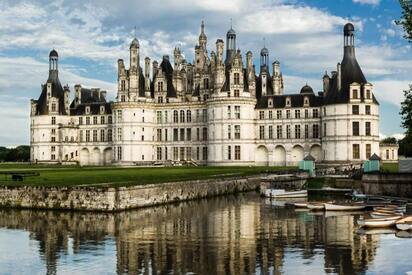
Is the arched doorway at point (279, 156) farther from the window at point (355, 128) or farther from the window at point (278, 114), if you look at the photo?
the window at point (355, 128)

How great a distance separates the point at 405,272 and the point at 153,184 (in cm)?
2320

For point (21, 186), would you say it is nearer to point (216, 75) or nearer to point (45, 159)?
point (216, 75)

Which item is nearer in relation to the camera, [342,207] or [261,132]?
[342,207]

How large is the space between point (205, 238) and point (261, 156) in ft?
181

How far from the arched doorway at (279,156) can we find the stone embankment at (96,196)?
3669 centimetres

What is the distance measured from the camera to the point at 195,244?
85.1ft

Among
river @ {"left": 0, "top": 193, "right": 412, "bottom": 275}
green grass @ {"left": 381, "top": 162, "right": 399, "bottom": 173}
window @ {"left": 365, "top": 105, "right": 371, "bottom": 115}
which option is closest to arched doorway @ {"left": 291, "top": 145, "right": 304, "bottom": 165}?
window @ {"left": 365, "top": 105, "right": 371, "bottom": 115}

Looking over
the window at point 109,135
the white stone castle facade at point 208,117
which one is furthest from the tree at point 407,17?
the window at point 109,135

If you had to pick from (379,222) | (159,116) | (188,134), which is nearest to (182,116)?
(188,134)

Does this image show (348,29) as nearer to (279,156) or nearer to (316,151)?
(316,151)

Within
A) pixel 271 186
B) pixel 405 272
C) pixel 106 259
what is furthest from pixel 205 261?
pixel 271 186

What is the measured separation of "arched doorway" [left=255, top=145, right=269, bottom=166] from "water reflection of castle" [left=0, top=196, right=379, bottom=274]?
4171 cm

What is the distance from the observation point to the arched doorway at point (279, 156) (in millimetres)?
80875

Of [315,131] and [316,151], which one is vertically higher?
[315,131]
